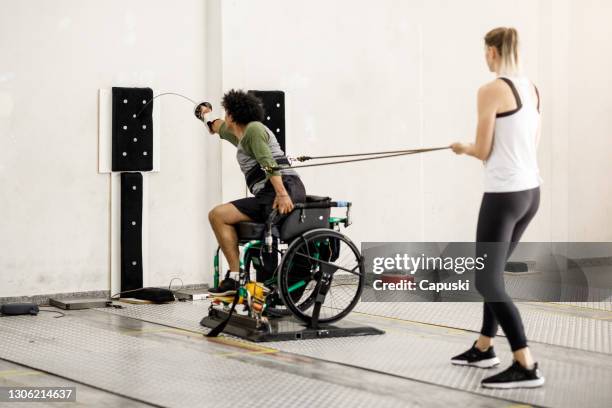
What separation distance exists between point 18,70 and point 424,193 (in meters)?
3.28

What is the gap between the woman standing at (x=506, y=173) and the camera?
3668 mm

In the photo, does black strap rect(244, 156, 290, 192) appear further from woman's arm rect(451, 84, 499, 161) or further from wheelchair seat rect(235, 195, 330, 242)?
woman's arm rect(451, 84, 499, 161)

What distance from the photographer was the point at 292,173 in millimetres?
5090

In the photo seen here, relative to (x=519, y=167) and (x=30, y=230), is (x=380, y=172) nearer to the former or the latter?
(x=30, y=230)

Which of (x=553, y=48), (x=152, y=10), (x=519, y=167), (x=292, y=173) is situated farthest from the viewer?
(x=553, y=48)

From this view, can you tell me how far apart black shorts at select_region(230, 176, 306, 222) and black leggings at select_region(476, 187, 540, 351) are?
1.51 meters

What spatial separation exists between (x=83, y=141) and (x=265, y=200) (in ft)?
5.88

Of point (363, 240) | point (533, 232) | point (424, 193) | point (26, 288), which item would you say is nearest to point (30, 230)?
point (26, 288)

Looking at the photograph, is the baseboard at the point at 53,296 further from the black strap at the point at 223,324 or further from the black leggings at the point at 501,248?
the black leggings at the point at 501,248

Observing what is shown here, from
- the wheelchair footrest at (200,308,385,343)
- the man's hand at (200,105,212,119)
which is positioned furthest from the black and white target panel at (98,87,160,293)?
the wheelchair footrest at (200,308,385,343)

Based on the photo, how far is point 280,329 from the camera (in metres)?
5.04

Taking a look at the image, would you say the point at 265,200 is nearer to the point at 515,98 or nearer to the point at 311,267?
the point at 311,267

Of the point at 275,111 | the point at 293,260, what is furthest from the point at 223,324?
the point at 275,111

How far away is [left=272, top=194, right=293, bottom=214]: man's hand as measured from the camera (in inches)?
193
